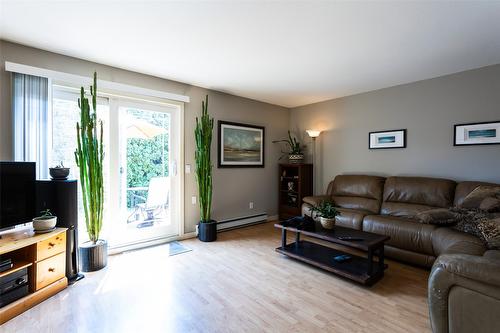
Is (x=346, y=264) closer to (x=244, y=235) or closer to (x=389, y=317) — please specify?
(x=389, y=317)

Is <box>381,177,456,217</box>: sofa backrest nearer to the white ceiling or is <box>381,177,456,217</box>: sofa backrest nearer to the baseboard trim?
the white ceiling

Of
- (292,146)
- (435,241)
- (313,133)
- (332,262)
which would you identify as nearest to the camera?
(435,241)

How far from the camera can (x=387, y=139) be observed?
3814 mm

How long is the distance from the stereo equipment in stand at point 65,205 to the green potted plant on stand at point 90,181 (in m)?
0.16

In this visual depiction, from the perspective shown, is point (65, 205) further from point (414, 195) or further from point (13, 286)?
point (414, 195)

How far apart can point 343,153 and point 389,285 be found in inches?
97.4

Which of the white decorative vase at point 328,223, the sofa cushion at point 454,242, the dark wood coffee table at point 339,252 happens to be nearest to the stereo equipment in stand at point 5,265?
the dark wood coffee table at point 339,252

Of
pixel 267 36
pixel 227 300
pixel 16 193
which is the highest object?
pixel 267 36

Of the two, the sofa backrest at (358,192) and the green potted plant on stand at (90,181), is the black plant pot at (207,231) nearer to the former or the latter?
the green potted plant on stand at (90,181)

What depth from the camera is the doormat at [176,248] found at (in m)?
3.11

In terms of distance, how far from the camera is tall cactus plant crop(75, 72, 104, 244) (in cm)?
250

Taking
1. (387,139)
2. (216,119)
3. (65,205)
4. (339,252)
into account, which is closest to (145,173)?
(65,205)

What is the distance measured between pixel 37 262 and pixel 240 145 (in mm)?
3062

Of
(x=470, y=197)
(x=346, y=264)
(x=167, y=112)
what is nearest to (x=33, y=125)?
(x=167, y=112)
